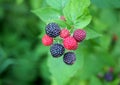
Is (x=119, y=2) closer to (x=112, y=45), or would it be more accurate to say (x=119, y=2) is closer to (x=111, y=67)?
(x=111, y=67)

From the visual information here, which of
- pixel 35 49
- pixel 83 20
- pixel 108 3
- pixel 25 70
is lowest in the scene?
pixel 83 20

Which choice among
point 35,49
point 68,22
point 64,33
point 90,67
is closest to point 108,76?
point 90,67

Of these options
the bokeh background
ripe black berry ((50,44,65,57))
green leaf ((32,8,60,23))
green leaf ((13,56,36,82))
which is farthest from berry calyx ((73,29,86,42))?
green leaf ((13,56,36,82))

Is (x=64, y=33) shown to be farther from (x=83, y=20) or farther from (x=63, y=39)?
(x=83, y=20)

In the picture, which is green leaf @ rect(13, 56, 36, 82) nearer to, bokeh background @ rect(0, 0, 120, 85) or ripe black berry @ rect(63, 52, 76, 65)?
bokeh background @ rect(0, 0, 120, 85)

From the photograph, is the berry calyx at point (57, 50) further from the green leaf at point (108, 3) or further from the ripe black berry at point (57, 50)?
the green leaf at point (108, 3)

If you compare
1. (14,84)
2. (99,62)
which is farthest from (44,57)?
(99,62)

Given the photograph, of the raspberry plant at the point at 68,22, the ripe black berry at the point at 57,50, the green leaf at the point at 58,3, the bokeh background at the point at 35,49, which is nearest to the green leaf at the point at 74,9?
the raspberry plant at the point at 68,22
